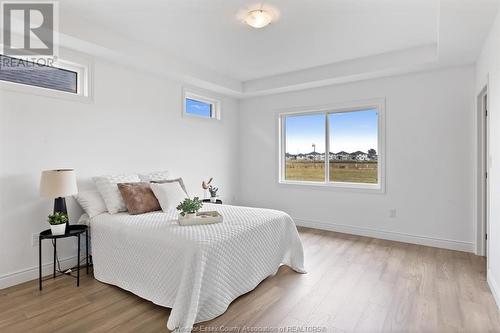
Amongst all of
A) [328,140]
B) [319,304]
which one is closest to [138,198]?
[319,304]

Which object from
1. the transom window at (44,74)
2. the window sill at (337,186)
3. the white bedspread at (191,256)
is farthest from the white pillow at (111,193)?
the window sill at (337,186)

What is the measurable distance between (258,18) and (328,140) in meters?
2.69

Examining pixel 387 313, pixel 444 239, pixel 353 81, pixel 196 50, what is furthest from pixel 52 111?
pixel 444 239

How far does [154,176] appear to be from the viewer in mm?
3713

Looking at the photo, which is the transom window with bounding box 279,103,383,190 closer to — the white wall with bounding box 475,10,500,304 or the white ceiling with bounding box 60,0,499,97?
the white ceiling with bounding box 60,0,499,97

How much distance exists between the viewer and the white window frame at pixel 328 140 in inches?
166

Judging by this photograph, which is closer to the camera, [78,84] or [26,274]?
[26,274]

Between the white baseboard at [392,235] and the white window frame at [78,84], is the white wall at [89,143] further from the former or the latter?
the white baseboard at [392,235]

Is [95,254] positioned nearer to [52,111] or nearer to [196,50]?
[52,111]

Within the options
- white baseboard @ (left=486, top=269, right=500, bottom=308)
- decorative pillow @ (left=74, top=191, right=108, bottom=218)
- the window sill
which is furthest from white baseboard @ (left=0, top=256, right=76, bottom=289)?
white baseboard @ (left=486, top=269, right=500, bottom=308)

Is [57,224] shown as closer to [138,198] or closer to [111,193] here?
[111,193]

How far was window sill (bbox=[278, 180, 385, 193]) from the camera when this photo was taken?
4.34 metres

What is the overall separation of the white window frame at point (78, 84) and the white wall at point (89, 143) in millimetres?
55

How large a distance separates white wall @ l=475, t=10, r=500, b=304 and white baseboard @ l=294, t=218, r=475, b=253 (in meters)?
1.03
